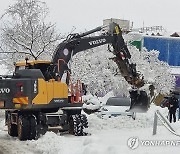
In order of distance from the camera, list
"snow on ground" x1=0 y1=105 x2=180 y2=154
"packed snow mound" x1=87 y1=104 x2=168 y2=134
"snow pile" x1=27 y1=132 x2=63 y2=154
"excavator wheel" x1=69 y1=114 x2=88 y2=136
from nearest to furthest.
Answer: "snow on ground" x1=0 y1=105 x2=180 y2=154 < "snow pile" x1=27 y1=132 x2=63 y2=154 < "excavator wheel" x1=69 y1=114 x2=88 y2=136 < "packed snow mound" x1=87 y1=104 x2=168 y2=134

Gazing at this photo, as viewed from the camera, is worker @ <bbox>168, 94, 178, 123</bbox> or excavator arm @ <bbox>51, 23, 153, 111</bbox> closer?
excavator arm @ <bbox>51, 23, 153, 111</bbox>

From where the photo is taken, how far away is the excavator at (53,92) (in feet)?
44.9

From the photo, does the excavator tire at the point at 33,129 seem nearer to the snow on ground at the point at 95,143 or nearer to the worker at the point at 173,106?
the snow on ground at the point at 95,143

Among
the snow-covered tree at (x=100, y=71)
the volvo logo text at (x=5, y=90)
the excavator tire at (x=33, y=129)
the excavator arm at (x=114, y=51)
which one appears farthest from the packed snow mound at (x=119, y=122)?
the snow-covered tree at (x=100, y=71)

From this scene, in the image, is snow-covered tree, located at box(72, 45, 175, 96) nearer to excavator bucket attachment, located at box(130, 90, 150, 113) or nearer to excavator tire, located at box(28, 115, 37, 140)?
excavator bucket attachment, located at box(130, 90, 150, 113)

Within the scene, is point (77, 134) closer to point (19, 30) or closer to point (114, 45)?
point (114, 45)

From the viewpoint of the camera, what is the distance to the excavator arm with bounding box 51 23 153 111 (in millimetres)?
15375

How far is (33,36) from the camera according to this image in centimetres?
3253

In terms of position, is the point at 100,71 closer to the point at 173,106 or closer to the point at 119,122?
the point at 173,106

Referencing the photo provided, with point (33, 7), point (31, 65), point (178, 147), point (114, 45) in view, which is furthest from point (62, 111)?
point (33, 7)

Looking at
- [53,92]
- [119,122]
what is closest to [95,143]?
[53,92]

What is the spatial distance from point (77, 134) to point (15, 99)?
2395 mm

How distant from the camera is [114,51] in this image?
54.9ft

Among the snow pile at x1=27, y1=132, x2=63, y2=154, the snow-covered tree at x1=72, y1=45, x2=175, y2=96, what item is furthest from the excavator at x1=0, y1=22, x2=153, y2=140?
the snow-covered tree at x1=72, y1=45, x2=175, y2=96
